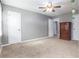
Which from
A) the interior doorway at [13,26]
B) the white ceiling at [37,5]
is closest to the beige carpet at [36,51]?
the interior doorway at [13,26]

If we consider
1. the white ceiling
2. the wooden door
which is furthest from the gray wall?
the wooden door

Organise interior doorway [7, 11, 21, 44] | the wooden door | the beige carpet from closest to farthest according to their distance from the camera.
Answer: interior doorway [7, 11, 21, 44]
the beige carpet
the wooden door

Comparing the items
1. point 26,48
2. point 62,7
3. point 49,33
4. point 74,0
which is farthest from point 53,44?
point 74,0

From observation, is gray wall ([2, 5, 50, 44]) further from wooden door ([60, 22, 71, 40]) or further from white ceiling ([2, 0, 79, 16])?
wooden door ([60, 22, 71, 40])

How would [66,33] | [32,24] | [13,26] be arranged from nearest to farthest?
[13,26], [32,24], [66,33]

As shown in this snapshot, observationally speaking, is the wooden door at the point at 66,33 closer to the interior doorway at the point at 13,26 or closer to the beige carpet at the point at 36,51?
the beige carpet at the point at 36,51

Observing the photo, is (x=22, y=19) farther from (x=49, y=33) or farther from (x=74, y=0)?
(x=74, y=0)

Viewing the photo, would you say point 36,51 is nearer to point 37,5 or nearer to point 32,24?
point 32,24

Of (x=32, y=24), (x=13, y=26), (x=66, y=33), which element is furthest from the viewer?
(x=66, y=33)

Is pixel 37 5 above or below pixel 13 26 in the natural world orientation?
above

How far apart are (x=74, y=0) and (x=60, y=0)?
17 cm

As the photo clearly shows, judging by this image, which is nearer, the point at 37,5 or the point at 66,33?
the point at 37,5

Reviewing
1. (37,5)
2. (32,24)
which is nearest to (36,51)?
(32,24)

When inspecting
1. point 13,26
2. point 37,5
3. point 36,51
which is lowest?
point 36,51
